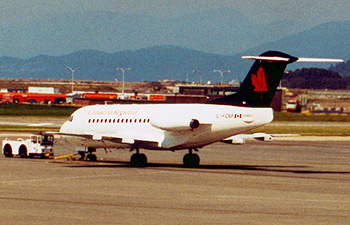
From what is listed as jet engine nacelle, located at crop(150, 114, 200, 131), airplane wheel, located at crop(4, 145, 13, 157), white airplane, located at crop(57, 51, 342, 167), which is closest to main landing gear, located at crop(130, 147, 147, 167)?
white airplane, located at crop(57, 51, 342, 167)

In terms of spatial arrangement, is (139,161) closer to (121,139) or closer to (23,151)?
(121,139)

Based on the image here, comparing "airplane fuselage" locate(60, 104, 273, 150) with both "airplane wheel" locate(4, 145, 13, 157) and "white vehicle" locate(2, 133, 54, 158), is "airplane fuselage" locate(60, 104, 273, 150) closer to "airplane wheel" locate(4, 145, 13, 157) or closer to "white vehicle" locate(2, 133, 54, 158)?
"white vehicle" locate(2, 133, 54, 158)

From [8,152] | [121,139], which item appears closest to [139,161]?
[121,139]

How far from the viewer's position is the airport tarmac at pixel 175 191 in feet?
74.4

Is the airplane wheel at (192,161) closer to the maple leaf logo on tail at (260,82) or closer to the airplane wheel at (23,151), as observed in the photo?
the maple leaf logo on tail at (260,82)

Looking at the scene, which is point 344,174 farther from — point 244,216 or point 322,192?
point 244,216

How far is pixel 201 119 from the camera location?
38.2 meters

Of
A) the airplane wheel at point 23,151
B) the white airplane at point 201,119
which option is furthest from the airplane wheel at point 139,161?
the airplane wheel at point 23,151

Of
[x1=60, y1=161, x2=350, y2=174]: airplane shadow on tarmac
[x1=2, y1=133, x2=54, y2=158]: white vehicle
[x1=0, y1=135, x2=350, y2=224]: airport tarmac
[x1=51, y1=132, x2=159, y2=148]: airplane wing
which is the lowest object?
[x1=60, y1=161, x2=350, y2=174]: airplane shadow on tarmac

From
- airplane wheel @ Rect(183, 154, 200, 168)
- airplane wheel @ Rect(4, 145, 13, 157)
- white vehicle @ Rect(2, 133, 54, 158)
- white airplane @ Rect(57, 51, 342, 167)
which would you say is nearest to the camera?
white airplane @ Rect(57, 51, 342, 167)

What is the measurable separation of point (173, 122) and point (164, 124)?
68 centimetres

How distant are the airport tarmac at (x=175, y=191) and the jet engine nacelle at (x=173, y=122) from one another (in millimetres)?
2332

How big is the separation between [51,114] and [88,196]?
106 m

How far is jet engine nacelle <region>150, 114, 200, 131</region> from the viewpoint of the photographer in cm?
3812
